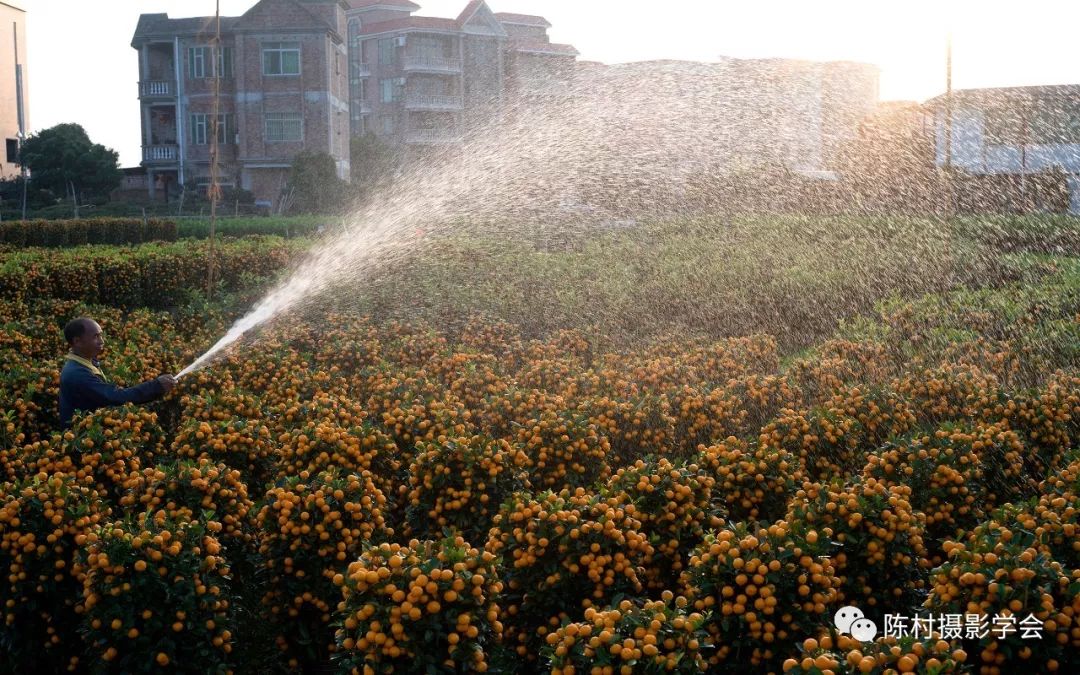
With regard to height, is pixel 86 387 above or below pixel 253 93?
below

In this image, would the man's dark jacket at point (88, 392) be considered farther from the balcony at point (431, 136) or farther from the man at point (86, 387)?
the balcony at point (431, 136)

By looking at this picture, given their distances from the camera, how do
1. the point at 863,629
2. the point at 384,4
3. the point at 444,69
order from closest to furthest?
the point at 863,629 < the point at 444,69 < the point at 384,4

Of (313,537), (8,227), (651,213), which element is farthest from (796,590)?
(8,227)

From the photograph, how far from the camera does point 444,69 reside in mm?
46656

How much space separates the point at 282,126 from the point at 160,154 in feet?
16.7

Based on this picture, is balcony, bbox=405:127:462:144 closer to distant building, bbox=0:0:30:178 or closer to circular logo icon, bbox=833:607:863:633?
distant building, bbox=0:0:30:178

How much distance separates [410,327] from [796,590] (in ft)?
21.6

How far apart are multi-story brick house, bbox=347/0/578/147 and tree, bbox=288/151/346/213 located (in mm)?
12146

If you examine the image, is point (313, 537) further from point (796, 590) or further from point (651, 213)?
point (651, 213)

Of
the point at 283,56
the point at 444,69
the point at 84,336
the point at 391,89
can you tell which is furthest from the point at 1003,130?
the point at 391,89

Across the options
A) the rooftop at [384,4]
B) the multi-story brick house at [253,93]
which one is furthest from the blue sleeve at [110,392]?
the rooftop at [384,4]

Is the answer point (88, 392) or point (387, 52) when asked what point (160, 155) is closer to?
point (387, 52)

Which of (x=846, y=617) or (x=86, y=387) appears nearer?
(x=846, y=617)

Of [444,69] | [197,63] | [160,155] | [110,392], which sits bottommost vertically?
[110,392]
